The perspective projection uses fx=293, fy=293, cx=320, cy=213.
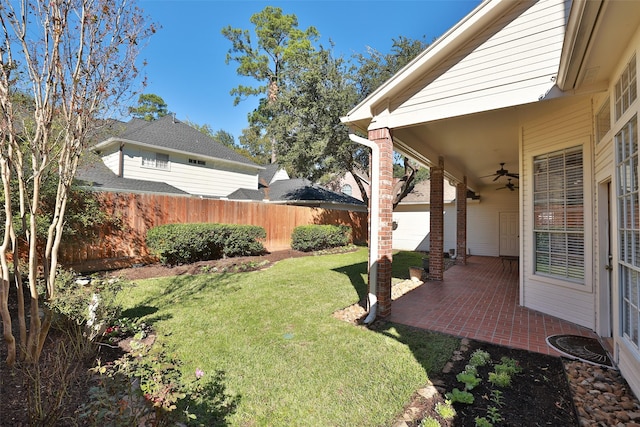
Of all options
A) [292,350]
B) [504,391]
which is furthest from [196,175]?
[504,391]

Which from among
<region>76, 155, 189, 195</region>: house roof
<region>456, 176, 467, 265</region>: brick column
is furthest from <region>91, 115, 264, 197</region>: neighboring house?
<region>456, 176, 467, 265</region>: brick column

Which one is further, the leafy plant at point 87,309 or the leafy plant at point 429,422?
the leafy plant at point 87,309

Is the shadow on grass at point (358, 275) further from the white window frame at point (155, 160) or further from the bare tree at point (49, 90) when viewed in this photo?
the white window frame at point (155, 160)

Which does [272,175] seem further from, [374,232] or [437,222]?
[374,232]

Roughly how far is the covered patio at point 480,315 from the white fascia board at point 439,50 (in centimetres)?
358

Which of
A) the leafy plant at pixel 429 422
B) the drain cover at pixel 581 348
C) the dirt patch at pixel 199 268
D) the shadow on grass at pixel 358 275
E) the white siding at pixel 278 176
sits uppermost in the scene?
the white siding at pixel 278 176

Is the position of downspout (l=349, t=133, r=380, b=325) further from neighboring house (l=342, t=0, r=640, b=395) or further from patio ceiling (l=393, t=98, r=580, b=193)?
patio ceiling (l=393, t=98, r=580, b=193)

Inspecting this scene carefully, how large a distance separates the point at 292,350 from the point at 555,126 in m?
5.55

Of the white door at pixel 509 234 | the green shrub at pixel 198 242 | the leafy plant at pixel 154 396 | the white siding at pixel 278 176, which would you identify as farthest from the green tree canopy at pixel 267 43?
the leafy plant at pixel 154 396

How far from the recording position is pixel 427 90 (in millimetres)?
4730

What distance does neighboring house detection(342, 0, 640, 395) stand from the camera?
2.93 m

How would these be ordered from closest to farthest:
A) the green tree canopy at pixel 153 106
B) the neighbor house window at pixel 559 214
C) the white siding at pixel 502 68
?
the white siding at pixel 502 68 → the neighbor house window at pixel 559 214 → the green tree canopy at pixel 153 106

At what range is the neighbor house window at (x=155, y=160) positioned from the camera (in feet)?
44.0

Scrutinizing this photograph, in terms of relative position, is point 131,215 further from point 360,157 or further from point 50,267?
point 360,157
